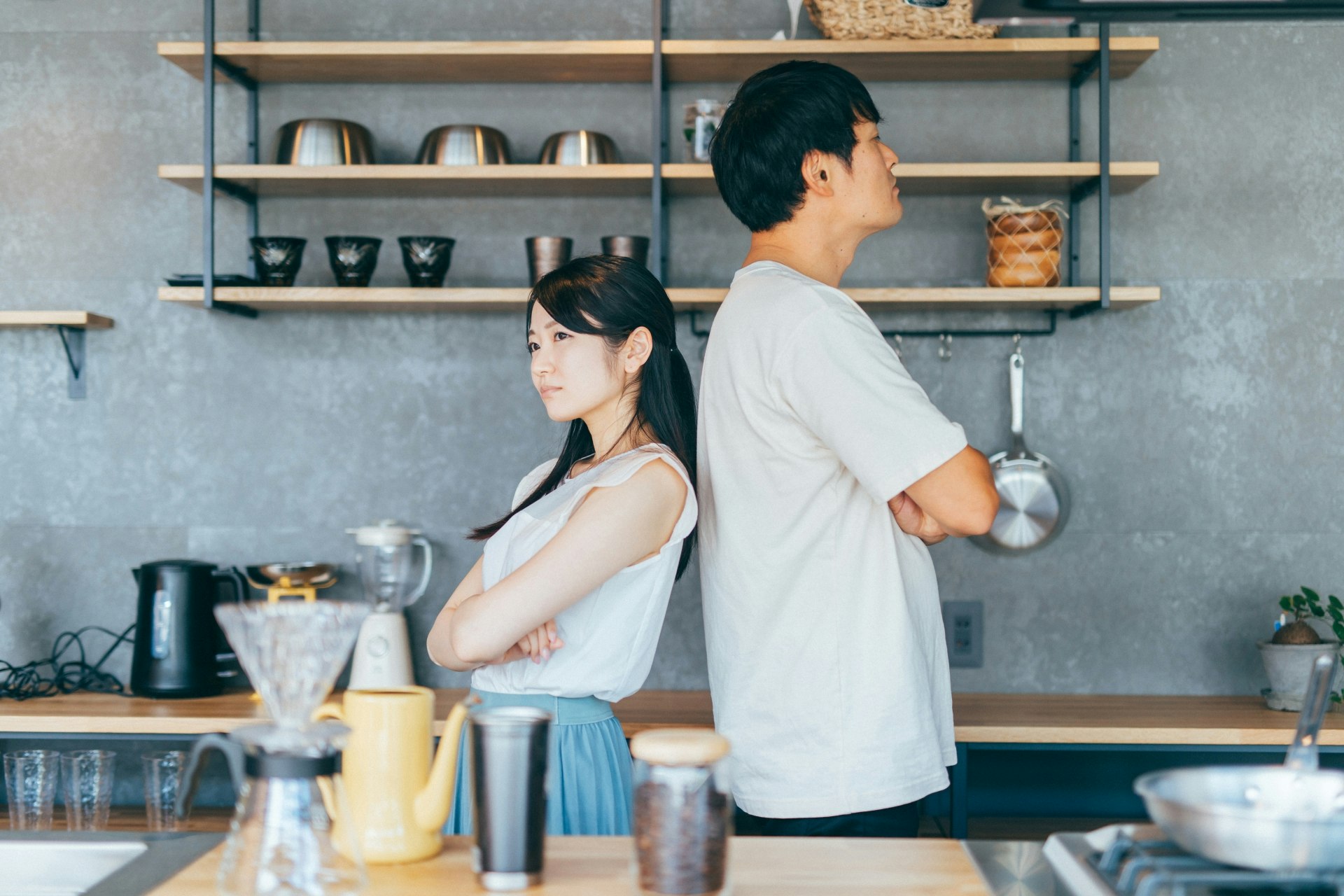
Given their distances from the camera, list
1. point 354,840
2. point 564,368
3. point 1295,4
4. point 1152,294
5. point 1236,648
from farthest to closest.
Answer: point 1236,648, point 1152,294, point 564,368, point 1295,4, point 354,840

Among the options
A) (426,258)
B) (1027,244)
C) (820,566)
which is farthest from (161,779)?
(1027,244)

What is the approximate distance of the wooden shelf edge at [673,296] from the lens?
2.36 m

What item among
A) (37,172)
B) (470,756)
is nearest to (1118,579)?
(470,756)

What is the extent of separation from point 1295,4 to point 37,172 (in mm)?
2621

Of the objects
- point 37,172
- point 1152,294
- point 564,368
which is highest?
point 37,172

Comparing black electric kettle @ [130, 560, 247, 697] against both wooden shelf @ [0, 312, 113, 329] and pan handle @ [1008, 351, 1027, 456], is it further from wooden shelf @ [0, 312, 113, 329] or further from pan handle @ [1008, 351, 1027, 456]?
pan handle @ [1008, 351, 1027, 456]

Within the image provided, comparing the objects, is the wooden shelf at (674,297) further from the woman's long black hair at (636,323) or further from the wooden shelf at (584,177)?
the woman's long black hair at (636,323)

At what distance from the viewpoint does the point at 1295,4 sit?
1.17m

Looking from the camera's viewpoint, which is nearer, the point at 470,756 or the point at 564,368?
the point at 470,756

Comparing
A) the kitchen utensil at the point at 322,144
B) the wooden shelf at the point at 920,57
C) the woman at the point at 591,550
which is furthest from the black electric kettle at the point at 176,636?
the wooden shelf at the point at 920,57

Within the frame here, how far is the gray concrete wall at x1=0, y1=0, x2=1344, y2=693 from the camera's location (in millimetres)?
2611

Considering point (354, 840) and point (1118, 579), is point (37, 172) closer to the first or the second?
point (354, 840)

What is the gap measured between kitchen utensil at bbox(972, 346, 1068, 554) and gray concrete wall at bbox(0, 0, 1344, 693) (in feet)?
0.20

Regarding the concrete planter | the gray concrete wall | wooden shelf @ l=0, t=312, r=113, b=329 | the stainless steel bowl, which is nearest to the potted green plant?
the concrete planter
